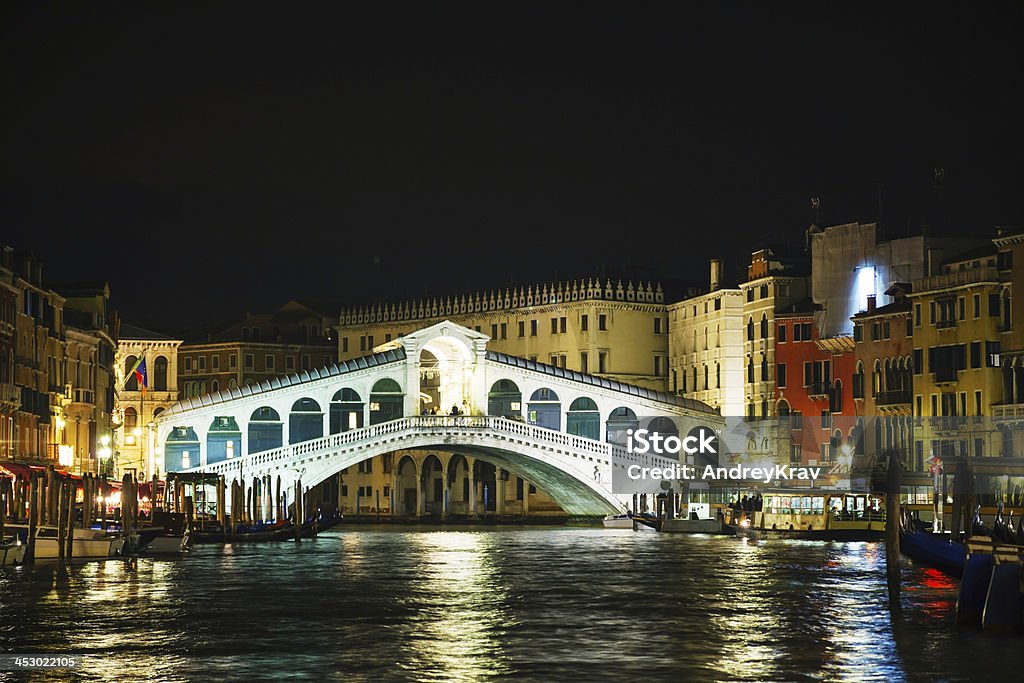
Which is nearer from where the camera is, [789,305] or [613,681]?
[613,681]

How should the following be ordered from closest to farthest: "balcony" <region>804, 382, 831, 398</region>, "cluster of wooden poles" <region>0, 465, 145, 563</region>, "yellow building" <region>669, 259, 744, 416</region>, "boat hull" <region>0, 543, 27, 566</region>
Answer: "boat hull" <region>0, 543, 27, 566</region>
"cluster of wooden poles" <region>0, 465, 145, 563</region>
"balcony" <region>804, 382, 831, 398</region>
"yellow building" <region>669, 259, 744, 416</region>

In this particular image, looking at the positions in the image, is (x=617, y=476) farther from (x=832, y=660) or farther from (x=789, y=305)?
(x=832, y=660)

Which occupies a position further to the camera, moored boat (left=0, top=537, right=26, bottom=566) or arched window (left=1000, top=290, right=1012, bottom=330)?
arched window (left=1000, top=290, right=1012, bottom=330)

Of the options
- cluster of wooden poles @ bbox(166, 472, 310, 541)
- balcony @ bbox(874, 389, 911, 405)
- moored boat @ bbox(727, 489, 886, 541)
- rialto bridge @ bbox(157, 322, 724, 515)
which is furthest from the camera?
rialto bridge @ bbox(157, 322, 724, 515)

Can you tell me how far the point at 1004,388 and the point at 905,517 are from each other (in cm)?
831

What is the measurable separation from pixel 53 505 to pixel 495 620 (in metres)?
16.2

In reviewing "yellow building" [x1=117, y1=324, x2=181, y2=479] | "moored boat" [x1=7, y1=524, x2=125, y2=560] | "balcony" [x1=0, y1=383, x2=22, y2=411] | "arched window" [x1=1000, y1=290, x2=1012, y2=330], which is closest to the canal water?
"moored boat" [x1=7, y1=524, x2=125, y2=560]

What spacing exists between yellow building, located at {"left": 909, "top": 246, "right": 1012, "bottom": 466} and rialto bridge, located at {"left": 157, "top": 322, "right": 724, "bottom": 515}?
1040 centimetres

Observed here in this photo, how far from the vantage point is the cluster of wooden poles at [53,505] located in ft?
130

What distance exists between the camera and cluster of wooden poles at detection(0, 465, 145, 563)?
3966 cm

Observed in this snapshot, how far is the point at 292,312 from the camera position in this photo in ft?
309

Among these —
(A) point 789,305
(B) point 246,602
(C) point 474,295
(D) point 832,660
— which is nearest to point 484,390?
(A) point 789,305

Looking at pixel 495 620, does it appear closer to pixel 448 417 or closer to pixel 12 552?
pixel 12 552

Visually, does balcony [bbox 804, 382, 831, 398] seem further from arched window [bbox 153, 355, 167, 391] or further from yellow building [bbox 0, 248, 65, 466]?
arched window [bbox 153, 355, 167, 391]
